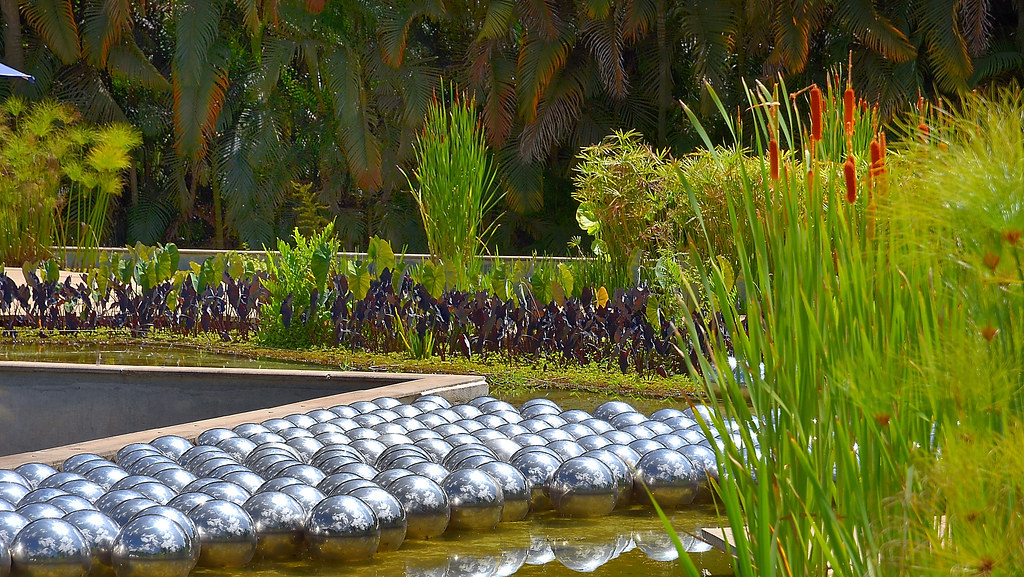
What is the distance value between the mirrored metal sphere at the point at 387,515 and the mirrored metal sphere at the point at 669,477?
2.91 ft

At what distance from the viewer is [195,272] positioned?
9523mm

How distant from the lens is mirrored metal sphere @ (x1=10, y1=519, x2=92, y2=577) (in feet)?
8.86

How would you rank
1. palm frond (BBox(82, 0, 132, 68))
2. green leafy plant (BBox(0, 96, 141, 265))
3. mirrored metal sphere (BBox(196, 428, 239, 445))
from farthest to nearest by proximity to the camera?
palm frond (BBox(82, 0, 132, 68))
green leafy plant (BBox(0, 96, 141, 265))
mirrored metal sphere (BBox(196, 428, 239, 445))

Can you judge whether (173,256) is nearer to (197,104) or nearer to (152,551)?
(152,551)

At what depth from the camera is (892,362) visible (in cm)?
155

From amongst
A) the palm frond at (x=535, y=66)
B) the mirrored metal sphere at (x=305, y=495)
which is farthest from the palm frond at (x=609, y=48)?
the mirrored metal sphere at (x=305, y=495)

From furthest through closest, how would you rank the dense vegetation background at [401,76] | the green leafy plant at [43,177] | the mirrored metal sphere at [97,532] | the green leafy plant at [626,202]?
the dense vegetation background at [401,76], the green leafy plant at [43,177], the green leafy plant at [626,202], the mirrored metal sphere at [97,532]

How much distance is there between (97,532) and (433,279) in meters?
4.88

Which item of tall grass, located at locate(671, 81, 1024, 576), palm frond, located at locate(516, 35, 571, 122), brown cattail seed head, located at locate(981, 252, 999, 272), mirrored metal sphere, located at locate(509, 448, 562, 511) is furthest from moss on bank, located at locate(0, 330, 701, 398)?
palm frond, located at locate(516, 35, 571, 122)

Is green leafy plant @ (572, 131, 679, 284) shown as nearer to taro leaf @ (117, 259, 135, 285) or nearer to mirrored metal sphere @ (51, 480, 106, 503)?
taro leaf @ (117, 259, 135, 285)

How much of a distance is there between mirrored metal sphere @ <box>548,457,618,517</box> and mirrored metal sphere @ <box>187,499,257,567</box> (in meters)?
1.00

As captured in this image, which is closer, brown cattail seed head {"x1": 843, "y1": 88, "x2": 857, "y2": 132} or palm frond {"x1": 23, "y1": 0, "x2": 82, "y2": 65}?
brown cattail seed head {"x1": 843, "y1": 88, "x2": 857, "y2": 132}

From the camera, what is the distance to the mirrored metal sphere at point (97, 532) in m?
2.82

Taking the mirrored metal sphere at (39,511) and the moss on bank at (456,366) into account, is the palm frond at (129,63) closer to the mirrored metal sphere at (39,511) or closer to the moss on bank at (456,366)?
the moss on bank at (456,366)
